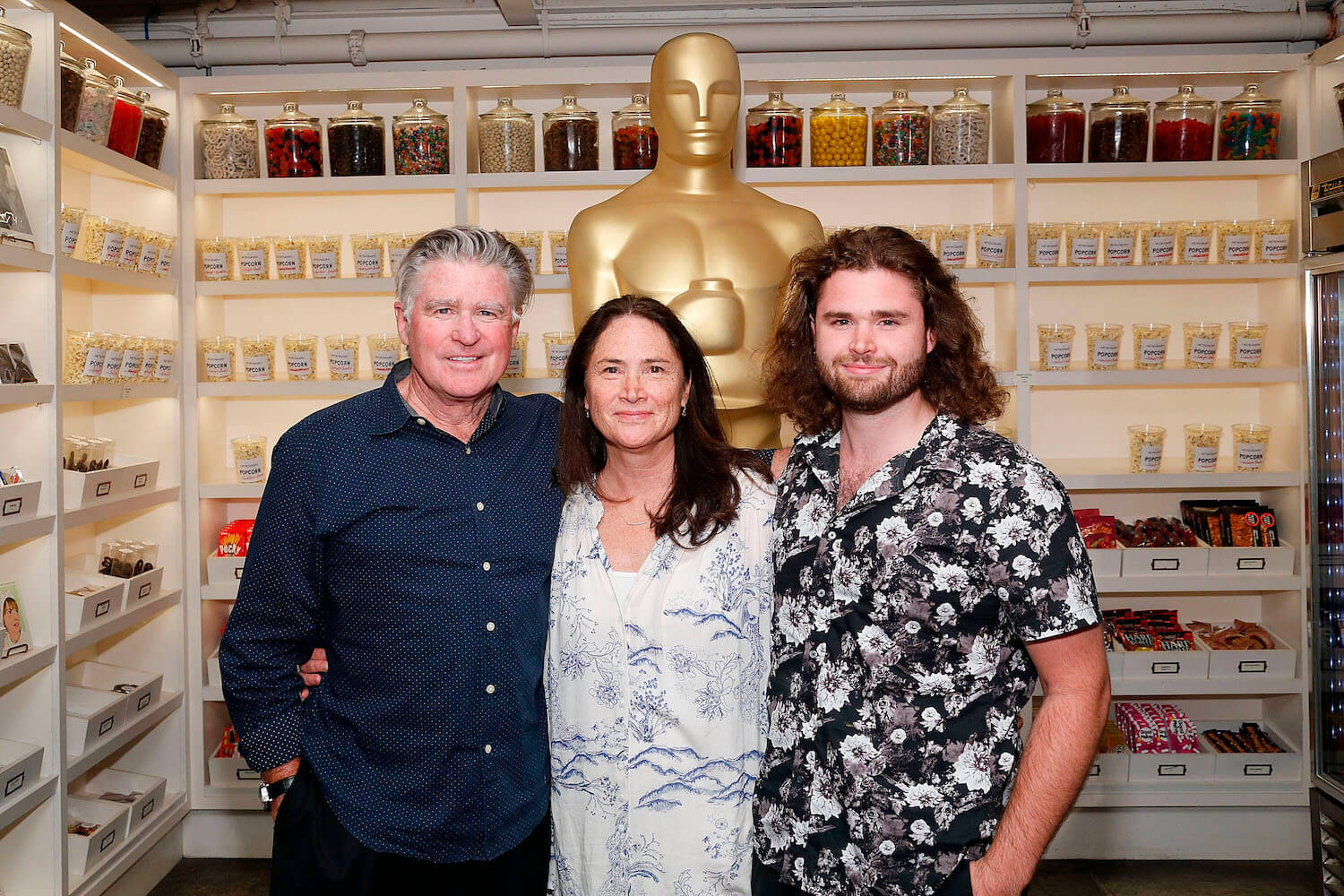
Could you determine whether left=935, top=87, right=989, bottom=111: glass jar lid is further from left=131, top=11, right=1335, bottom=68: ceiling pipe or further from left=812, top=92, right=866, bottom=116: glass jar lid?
left=131, top=11, right=1335, bottom=68: ceiling pipe

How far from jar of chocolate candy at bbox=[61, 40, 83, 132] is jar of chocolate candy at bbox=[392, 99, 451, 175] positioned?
2.85 feet

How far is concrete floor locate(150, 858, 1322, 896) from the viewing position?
3273 millimetres

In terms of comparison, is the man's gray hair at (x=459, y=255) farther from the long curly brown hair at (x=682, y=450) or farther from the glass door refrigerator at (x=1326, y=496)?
the glass door refrigerator at (x=1326, y=496)

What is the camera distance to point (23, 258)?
2.52 metres

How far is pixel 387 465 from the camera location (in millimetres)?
1706

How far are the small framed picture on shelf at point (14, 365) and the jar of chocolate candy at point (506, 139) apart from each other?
1391mm

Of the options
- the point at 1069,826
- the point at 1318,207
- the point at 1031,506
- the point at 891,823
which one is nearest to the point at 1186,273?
the point at 1318,207

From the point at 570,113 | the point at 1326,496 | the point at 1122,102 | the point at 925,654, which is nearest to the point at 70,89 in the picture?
the point at 570,113

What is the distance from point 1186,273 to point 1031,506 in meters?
2.26

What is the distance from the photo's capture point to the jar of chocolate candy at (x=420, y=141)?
3283 mm

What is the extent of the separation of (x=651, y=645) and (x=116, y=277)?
217cm

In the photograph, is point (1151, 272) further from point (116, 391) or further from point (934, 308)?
point (116, 391)

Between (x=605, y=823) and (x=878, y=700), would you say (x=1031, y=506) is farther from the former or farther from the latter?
(x=605, y=823)

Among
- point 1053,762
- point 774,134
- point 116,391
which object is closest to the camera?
point 1053,762
